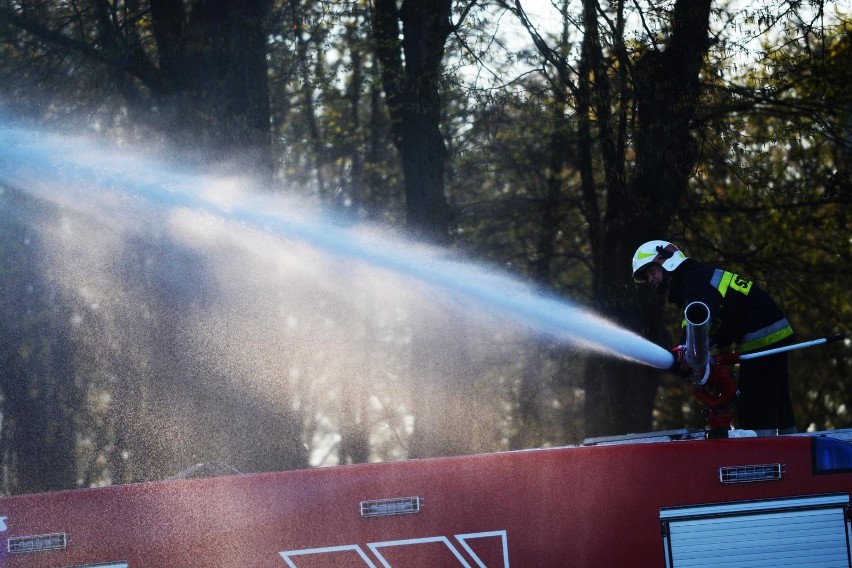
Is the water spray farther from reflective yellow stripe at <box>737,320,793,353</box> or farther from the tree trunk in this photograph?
reflective yellow stripe at <box>737,320,793,353</box>

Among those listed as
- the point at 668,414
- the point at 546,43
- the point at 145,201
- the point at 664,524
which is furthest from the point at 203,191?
the point at 668,414

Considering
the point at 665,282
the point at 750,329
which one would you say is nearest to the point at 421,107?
the point at 665,282

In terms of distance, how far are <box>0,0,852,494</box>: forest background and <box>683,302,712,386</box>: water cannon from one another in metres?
6.34

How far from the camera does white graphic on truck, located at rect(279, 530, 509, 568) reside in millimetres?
Result: 5879

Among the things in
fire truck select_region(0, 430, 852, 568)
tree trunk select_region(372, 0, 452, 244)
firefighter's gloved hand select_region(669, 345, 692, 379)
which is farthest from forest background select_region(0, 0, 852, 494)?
fire truck select_region(0, 430, 852, 568)

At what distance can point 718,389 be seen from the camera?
7160 millimetres

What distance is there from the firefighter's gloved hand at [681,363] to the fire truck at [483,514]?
115 centimetres

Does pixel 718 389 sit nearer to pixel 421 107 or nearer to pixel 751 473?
pixel 751 473

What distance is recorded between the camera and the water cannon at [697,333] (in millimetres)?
6711

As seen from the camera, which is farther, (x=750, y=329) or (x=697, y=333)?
(x=750, y=329)

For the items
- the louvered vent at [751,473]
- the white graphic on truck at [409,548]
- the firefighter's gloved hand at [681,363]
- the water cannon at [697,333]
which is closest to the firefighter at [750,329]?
the firefighter's gloved hand at [681,363]

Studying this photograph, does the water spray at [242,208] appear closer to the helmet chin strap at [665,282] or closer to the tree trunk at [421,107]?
the tree trunk at [421,107]

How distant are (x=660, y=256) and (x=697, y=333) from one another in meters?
1.19

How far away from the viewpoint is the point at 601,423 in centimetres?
1452
